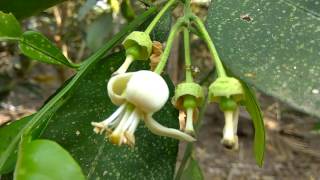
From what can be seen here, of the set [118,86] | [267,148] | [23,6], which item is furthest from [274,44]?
[267,148]

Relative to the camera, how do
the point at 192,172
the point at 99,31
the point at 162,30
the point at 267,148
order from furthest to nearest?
1. the point at 267,148
2. the point at 99,31
3. the point at 192,172
4. the point at 162,30

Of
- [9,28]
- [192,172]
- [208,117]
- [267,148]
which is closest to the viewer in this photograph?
[9,28]

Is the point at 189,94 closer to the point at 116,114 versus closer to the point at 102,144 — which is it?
the point at 116,114

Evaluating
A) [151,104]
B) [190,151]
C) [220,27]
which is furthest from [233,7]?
[190,151]

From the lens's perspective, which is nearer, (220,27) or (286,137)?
(220,27)

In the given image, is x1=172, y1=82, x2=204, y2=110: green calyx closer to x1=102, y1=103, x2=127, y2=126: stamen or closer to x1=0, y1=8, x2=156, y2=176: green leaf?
x1=102, y1=103, x2=127, y2=126: stamen

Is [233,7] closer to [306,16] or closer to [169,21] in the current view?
[306,16]
